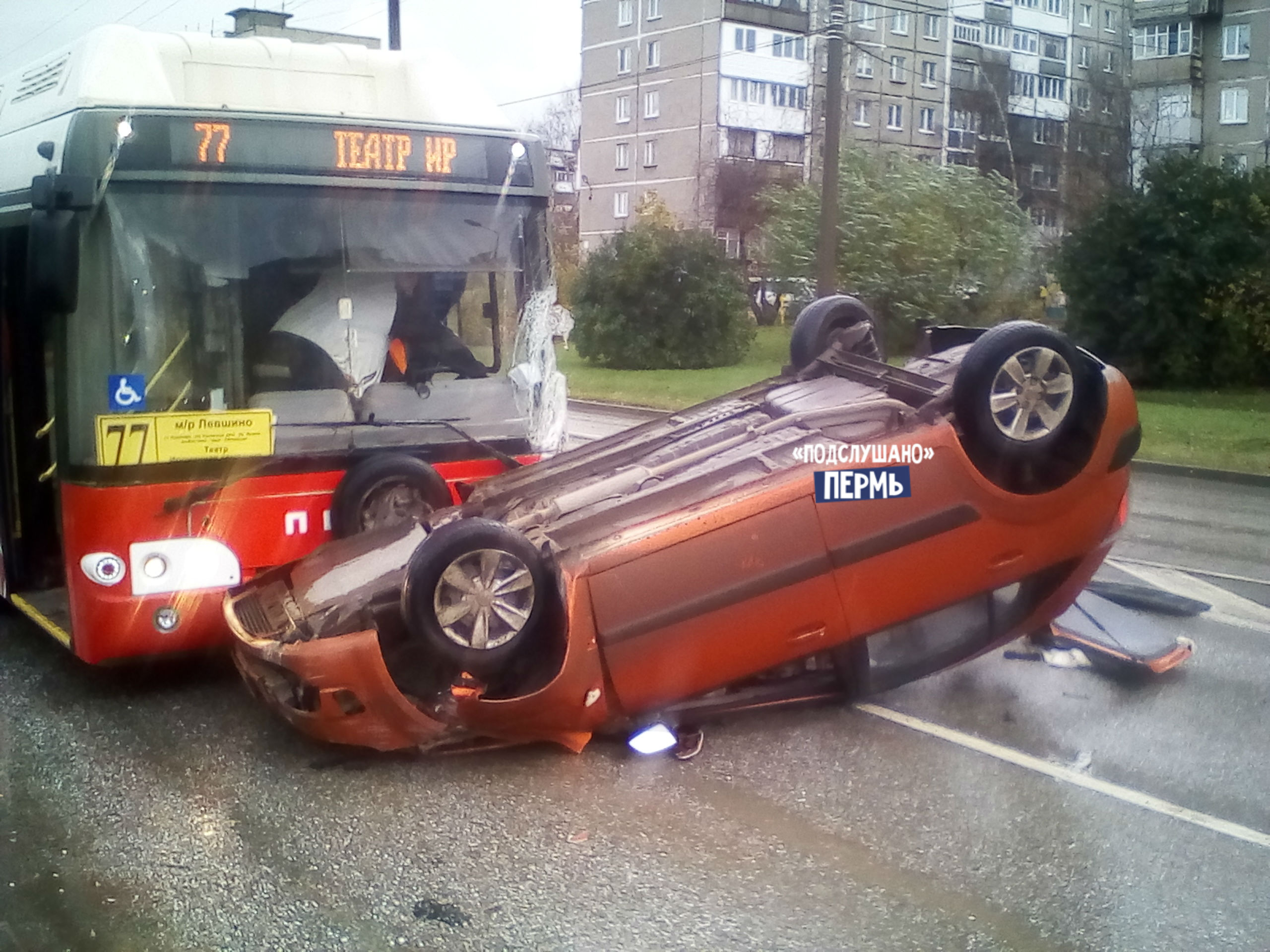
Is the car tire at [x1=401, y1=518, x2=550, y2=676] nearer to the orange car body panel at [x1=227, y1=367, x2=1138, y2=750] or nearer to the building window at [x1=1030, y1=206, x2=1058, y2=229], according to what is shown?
the orange car body panel at [x1=227, y1=367, x2=1138, y2=750]

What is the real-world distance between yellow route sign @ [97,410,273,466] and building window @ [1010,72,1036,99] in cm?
1879

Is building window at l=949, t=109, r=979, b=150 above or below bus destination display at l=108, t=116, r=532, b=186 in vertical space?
above

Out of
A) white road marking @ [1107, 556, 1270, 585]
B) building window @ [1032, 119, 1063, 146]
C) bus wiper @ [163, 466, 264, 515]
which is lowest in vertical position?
white road marking @ [1107, 556, 1270, 585]

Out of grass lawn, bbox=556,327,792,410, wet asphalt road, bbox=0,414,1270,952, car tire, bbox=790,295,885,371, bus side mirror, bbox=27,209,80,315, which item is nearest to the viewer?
wet asphalt road, bbox=0,414,1270,952

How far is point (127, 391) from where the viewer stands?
18.1 feet

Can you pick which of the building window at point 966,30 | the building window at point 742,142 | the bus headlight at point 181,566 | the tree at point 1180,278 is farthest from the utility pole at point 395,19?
the building window at point 742,142

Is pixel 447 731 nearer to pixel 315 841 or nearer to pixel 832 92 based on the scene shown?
pixel 315 841

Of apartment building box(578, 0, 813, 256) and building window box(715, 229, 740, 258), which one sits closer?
apartment building box(578, 0, 813, 256)

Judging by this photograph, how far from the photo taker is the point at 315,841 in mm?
4379

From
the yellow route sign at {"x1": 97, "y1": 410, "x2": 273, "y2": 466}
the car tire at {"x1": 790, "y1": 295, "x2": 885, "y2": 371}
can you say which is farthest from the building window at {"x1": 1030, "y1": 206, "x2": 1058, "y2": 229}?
Result: the yellow route sign at {"x1": 97, "y1": 410, "x2": 273, "y2": 466}

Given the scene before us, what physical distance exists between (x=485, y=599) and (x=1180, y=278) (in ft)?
59.9

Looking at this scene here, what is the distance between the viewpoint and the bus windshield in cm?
548

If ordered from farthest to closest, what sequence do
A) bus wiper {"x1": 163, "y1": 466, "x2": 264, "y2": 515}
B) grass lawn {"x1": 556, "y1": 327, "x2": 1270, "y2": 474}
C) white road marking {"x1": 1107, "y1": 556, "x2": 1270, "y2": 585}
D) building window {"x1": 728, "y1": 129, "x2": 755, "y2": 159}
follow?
building window {"x1": 728, "y1": 129, "x2": 755, "y2": 159}
grass lawn {"x1": 556, "y1": 327, "x2": 1270, "y2": 474}
white road marking {"x1": 1107, "y1": 556, "x2": 1270, "y2": 585}
bus wiper {"x1": 163, "y1": 466, "x2": 264, "y2": 515}

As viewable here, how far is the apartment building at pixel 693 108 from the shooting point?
74.6 feet
